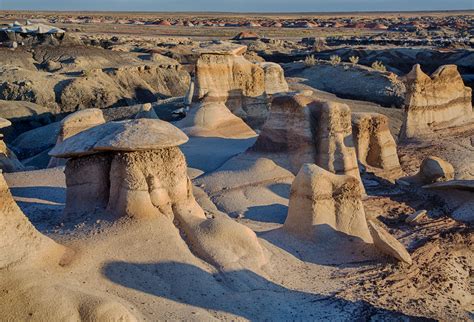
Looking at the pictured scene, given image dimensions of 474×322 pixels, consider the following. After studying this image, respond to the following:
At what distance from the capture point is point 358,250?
367 inches

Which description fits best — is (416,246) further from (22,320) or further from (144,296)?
(22,320)

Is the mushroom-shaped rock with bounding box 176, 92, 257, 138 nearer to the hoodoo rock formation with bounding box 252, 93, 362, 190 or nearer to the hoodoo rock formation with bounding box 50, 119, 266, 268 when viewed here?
the hoodoo rock formation with bounding box 252, 93, 362, 190

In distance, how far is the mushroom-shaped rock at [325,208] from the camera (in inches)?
379

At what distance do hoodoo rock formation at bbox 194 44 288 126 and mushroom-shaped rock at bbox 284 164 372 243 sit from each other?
27.6 ft

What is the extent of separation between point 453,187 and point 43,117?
15979 millimetres

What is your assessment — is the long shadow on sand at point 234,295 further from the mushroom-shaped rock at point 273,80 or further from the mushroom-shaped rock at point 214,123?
the mushroom-shaped rock at point 273,80

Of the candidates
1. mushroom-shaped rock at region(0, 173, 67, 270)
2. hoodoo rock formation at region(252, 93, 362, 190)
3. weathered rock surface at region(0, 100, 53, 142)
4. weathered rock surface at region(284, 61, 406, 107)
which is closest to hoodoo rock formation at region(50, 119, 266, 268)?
mushroom-shaped rock at region(0, 173, 67, 270)

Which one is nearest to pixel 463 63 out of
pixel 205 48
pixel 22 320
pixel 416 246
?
pixel 205 48

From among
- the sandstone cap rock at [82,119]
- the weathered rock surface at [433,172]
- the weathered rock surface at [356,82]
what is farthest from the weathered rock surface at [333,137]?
the weathered rock surface at [356,82]

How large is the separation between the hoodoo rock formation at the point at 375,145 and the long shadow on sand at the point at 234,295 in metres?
6.64

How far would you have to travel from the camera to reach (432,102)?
57.1ft

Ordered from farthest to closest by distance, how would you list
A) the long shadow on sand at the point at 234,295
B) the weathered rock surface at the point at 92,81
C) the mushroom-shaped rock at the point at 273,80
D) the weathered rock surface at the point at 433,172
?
1. the weathered rock surface at the point at 92,81
2. the mushroom-shaped rock at the point at 273,80
3. the weathered rock surface at the point at 433,172
4. the long shadow on sand at the point at 234,295

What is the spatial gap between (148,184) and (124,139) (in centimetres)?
65

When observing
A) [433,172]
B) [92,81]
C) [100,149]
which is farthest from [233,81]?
[92,81]
